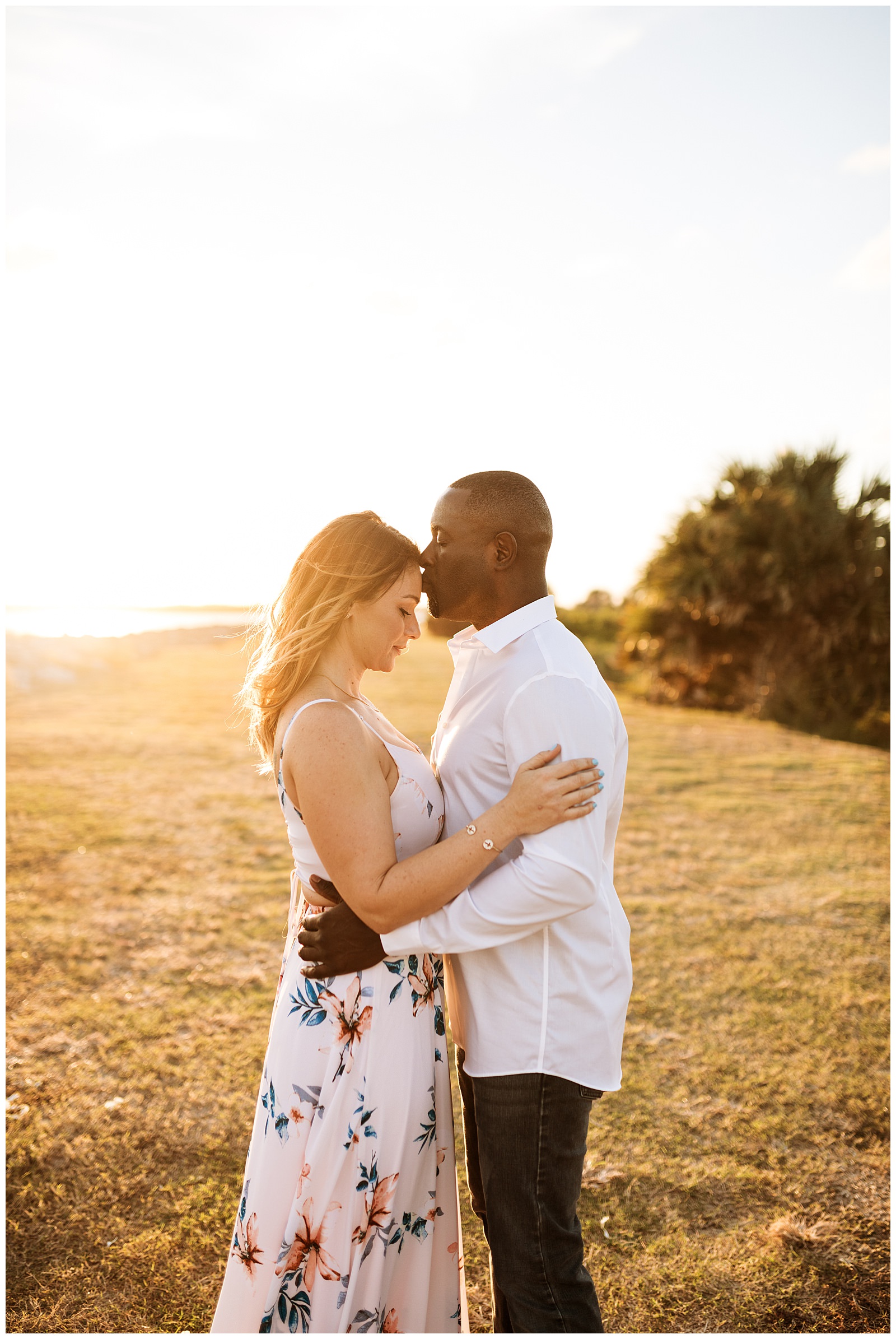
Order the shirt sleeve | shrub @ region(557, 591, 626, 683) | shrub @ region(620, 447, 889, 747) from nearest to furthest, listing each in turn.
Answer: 1. the shirt sleeve
2. shrub @ region(620, 447, 889, 747)
3. shrub @ region(557, 591, 626, 683)

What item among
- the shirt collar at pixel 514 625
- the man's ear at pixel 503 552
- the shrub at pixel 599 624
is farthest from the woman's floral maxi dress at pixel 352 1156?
the shrub at pixel 599 624

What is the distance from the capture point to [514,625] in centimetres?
222

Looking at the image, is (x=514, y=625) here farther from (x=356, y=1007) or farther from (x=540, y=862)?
(x=356, y=1007)

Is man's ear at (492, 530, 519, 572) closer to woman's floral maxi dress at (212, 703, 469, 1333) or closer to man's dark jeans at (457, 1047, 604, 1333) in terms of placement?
woman's floral maxi dress at (212, 703, 469, 1333)

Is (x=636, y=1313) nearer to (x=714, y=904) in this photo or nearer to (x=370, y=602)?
(x=370, y=602)

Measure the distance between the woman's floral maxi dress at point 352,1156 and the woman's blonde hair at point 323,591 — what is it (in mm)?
183

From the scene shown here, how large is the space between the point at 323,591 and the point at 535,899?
100cm

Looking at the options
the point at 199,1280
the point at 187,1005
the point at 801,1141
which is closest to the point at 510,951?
the point at 199,1280

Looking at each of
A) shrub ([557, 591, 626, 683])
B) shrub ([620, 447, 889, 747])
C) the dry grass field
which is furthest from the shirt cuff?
shrub ([557, 591, 626, 683])

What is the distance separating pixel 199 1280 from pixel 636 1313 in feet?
5.18

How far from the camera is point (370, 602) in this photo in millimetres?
2363

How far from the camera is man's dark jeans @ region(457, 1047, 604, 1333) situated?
6.93 ft

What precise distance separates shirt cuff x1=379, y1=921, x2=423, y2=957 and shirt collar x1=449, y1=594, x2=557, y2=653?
2.40 ft

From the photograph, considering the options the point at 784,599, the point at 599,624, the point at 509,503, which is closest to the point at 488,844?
the point at 509,503
